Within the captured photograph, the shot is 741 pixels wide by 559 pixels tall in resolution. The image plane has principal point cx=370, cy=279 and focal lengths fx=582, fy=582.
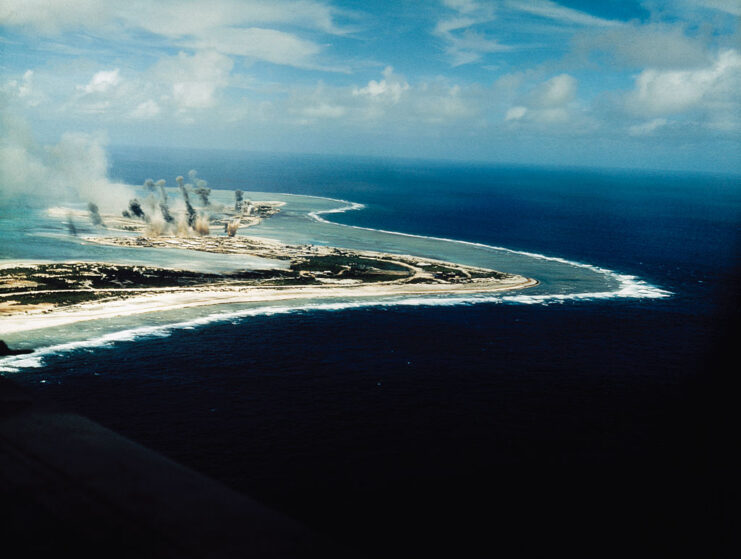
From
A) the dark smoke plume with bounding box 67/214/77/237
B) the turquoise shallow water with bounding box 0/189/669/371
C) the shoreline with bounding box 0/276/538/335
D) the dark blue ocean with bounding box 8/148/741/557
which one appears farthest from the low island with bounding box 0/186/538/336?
the dark blue ocean with bounding box 8/148/741/557

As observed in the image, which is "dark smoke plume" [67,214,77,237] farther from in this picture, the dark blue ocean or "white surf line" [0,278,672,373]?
the dark blue ocean

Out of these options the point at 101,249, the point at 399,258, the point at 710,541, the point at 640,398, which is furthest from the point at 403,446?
the point at 101,249

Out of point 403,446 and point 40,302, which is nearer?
point 403,446

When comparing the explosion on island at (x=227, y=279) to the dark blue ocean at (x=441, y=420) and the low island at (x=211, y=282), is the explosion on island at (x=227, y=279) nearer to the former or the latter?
the low island at (x=211, y=282)

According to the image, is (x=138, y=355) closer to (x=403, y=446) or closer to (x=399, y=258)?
(x=403, y=446)

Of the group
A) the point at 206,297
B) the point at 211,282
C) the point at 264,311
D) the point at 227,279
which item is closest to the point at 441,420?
the point at 264,311

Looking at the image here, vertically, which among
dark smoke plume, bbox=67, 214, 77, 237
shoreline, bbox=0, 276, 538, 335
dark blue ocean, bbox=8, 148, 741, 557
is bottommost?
dark blue ocean, bbox=8, 148, 741, 557

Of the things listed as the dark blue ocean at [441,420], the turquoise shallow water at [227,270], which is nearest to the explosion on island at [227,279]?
the turquoise shallow water at [227,270]

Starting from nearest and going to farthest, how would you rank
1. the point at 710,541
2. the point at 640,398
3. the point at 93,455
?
the point at 93,455
the point at 710,541
the point at 640,398
